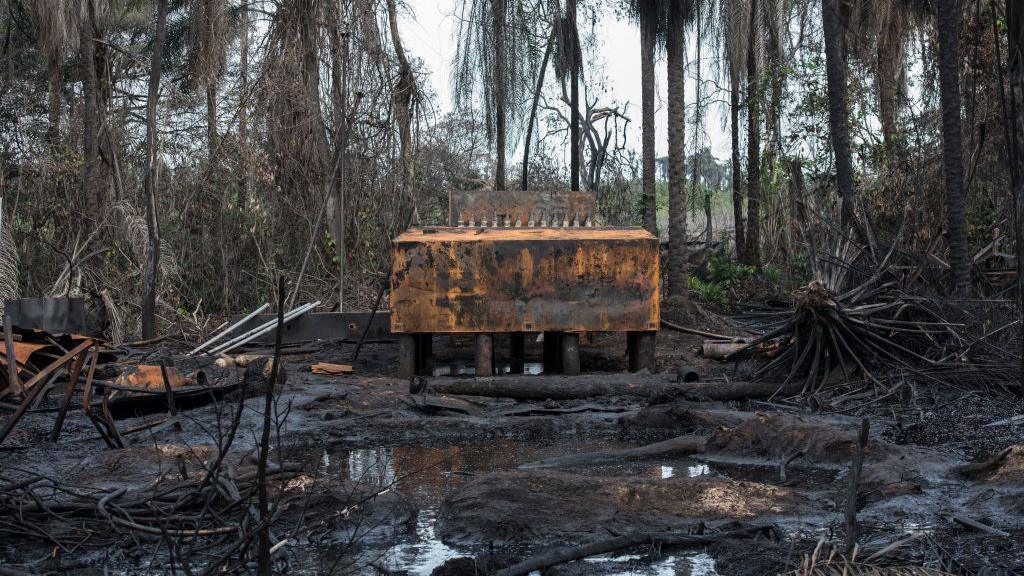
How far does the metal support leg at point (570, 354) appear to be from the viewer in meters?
9.63

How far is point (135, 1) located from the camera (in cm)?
2303

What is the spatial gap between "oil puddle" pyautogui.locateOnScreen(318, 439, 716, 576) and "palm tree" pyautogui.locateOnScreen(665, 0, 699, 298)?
9.04 meters

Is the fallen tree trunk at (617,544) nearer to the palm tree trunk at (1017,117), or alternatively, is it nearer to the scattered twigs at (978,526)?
the scattered twigs at (978,526)

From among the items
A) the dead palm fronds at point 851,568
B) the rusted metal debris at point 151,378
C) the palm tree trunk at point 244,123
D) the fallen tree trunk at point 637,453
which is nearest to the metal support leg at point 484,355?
the rusted metal debris at point 151,378

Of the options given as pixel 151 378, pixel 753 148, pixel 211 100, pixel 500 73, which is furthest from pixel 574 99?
pixel 151 378

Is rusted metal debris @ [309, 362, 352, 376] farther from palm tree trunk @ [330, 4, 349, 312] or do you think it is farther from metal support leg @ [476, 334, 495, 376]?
palm tree trunk @ [330, 4, 349, 312]

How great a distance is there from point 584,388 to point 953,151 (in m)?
5.11

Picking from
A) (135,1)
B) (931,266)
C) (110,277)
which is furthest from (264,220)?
(135,1)

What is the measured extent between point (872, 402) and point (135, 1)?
66.6 feet

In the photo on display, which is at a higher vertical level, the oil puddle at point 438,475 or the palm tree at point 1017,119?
the palm tree at point 1017,119

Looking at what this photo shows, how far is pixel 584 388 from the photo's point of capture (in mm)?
8609

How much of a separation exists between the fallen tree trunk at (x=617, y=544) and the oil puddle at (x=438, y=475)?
68mm

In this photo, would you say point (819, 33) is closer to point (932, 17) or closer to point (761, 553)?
point (932, 17)

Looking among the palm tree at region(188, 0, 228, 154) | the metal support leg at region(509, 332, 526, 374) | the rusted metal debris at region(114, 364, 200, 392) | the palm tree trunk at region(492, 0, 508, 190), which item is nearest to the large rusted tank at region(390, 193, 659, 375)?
the metal support leg at region(509, 332, 526, 374)
